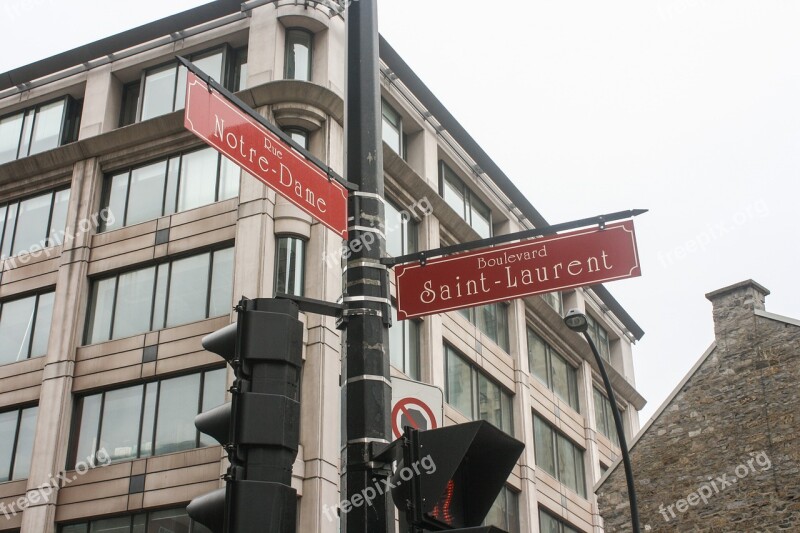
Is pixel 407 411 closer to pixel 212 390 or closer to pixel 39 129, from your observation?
pixel 212 390

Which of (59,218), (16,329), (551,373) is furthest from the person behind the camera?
(551,373)

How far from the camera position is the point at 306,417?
79.8 ft

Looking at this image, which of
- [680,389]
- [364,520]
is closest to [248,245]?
[680,389]

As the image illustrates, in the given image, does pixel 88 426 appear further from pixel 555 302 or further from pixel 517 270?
pixel 555 302

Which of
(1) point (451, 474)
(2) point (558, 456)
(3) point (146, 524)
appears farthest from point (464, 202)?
(1) point (451, 474)

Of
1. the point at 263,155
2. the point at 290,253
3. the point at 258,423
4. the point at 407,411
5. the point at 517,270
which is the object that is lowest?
the point at 258,423

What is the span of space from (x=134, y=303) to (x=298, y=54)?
Result: 8.83 m

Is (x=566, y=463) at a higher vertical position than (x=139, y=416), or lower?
higher

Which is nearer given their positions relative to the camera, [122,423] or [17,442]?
[122,423]

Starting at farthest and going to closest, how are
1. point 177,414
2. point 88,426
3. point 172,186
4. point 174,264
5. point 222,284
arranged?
point 172,186 < point 174,264 < point 88,426 < point 222,284 < point 177,414

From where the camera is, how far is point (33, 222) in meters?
31.3

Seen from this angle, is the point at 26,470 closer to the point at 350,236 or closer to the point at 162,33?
the point at 162,33

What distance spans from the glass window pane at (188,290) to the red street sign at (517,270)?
19.9 metres

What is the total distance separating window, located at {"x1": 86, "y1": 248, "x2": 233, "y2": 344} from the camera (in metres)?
26.7
